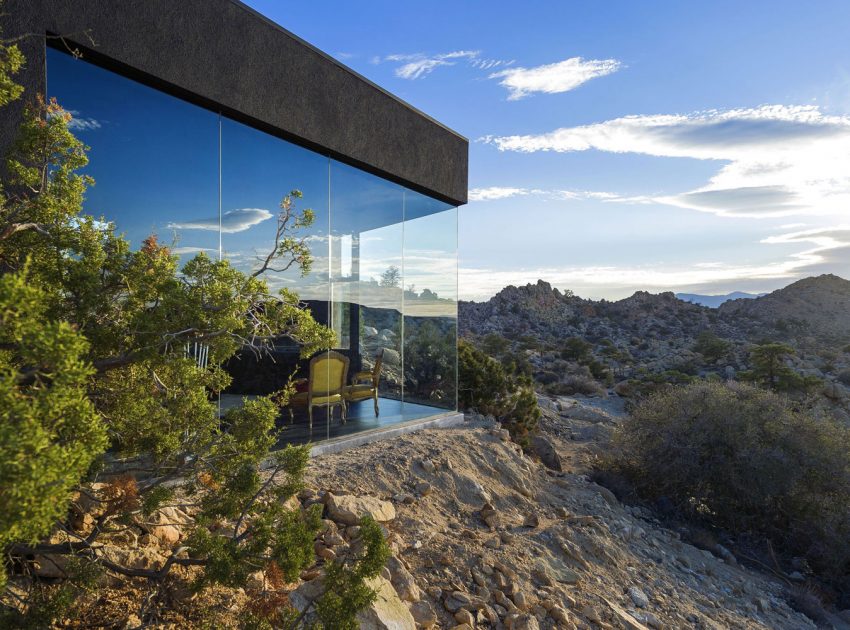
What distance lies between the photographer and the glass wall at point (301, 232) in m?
4.34

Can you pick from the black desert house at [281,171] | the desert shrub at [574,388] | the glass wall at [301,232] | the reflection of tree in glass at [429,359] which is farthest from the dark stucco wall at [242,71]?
the desert shrub at [574,388]

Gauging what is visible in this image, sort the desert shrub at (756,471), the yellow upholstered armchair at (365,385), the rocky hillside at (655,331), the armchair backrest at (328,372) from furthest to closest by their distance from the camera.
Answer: the rocky hillside at (655,331) < the desert shrub at (756,471) < the yellow upholstered armchair at (365,385) < the armchair backrest at (328,372)

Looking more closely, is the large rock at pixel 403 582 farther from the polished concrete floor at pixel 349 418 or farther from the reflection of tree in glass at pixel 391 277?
the reflection of tree in glass at pixel 391 277

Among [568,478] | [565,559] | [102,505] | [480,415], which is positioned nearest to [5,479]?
[102,505]

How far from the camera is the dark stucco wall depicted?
13.3ft

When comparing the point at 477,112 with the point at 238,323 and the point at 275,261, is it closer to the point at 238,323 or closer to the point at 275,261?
the point at 275,261

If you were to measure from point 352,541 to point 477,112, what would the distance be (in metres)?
8.96

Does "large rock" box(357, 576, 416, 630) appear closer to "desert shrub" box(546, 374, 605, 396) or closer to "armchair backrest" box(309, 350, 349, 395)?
"armchair backrest" box(309, 350, 349, 395)

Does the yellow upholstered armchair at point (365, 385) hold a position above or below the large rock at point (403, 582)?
above

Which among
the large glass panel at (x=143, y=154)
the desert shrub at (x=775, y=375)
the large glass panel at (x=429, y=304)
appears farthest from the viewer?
the desert shrub at (x=775, y=375)

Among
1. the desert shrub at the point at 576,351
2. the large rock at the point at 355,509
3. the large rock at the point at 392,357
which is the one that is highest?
the large rock at the point at 392,357

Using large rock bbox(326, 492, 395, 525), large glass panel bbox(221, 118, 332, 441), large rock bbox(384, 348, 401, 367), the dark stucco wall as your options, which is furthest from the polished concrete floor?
Answer: the dark stucco wall

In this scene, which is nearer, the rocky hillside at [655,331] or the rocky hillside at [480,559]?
the rocky hillside at [480,559]

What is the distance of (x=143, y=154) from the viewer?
4.49 m
